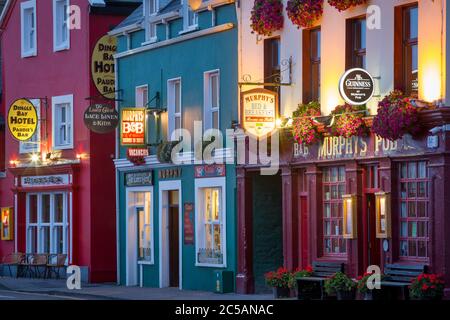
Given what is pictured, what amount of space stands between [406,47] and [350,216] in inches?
152

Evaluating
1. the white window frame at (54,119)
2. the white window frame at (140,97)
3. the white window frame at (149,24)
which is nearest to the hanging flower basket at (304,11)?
the white window frame at (149,24)

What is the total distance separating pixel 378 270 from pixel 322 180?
3273 millimetres

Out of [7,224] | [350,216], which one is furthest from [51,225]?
[350,216]

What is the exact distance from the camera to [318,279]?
1105 inches

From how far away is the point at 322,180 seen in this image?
2900 cm

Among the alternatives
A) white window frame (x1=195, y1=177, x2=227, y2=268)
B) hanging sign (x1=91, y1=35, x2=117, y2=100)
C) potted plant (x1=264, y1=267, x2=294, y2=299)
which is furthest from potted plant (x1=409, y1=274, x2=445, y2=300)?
hanging sign (x1=91, y1=35, x2=117, y2=100)

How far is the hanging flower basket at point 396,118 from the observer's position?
24.9 m

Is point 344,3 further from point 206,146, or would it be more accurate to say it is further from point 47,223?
point 47,223

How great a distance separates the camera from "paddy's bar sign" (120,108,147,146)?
35.1 meters

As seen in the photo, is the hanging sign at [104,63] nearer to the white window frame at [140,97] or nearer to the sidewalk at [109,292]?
the white window frame at [140,97]

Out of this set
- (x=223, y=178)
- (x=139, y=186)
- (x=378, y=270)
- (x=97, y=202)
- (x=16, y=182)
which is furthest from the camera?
(x=16, y=182)

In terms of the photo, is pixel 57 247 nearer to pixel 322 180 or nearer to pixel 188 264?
pixel 188 264

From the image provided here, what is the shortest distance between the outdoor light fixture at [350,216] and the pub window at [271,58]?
4251mm

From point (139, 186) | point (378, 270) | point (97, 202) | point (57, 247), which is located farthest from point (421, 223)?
point (57, 247)
